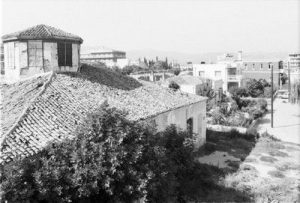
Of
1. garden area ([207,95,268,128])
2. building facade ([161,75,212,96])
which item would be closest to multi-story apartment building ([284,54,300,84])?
building facade ([161,75,212,96])

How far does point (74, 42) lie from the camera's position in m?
18.9

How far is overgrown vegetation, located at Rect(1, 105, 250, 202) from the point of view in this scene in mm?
8930

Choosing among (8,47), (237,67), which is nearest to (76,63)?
(8,47)

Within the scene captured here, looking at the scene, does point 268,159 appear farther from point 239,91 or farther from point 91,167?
point 239,91

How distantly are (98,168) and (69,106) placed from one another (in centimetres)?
508

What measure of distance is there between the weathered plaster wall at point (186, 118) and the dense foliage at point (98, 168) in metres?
5.62

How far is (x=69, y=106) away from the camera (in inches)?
551

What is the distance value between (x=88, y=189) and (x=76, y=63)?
10.7 meters

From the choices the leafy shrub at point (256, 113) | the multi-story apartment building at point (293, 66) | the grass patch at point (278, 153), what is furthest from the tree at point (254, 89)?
the grass patch at point (278, 153)

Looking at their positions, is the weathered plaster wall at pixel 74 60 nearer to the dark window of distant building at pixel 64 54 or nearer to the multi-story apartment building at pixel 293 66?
the dark window of distant building at pixel 64 54

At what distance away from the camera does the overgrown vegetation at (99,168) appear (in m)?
8.93

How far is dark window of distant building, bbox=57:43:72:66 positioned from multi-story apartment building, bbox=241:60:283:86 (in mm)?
48778

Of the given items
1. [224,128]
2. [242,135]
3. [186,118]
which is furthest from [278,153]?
[186,118]

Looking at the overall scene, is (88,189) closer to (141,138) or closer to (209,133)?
(141,138)
